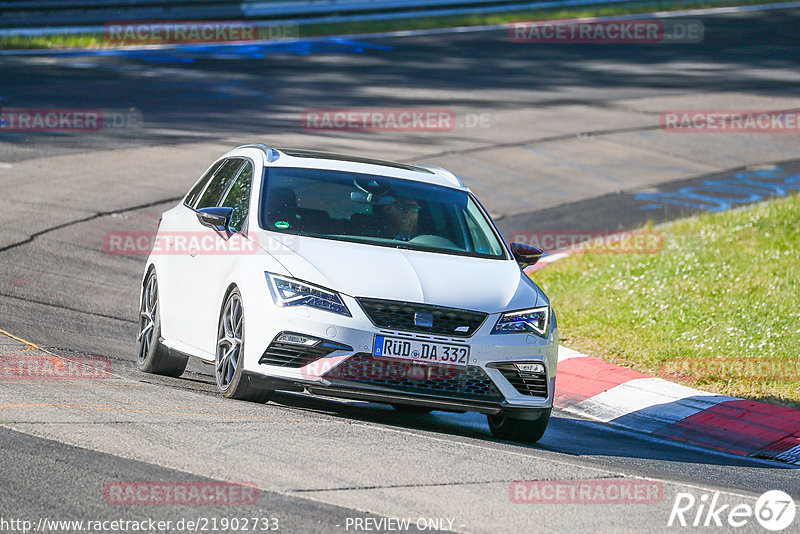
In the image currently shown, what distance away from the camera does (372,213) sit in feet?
27.1

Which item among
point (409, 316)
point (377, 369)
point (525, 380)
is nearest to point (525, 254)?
point (525, 380)

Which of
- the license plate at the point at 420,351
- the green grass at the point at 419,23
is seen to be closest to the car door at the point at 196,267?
the license plate at the point at 420,351

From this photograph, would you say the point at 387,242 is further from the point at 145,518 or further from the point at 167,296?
the point at 145,518

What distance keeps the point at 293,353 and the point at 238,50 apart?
929 inches

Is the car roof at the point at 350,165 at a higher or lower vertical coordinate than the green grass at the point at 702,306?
higher

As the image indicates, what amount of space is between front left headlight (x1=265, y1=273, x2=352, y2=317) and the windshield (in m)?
0.71

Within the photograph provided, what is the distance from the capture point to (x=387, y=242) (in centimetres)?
798

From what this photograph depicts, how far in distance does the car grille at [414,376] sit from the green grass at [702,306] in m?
3.24

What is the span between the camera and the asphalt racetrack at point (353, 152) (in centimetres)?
566

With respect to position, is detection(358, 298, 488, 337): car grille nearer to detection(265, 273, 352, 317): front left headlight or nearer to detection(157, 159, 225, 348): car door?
detection(265, 273, 352, 317): front left headlight

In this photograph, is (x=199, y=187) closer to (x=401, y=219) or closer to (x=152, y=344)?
(x=152, y=344)

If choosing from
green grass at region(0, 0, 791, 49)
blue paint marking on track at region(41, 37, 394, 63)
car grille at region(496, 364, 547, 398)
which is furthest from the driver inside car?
green grass at region(0, 0, 791, 49)

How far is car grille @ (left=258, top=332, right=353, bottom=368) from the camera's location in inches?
278

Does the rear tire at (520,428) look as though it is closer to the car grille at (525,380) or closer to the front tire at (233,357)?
the car grille at (525,380)
